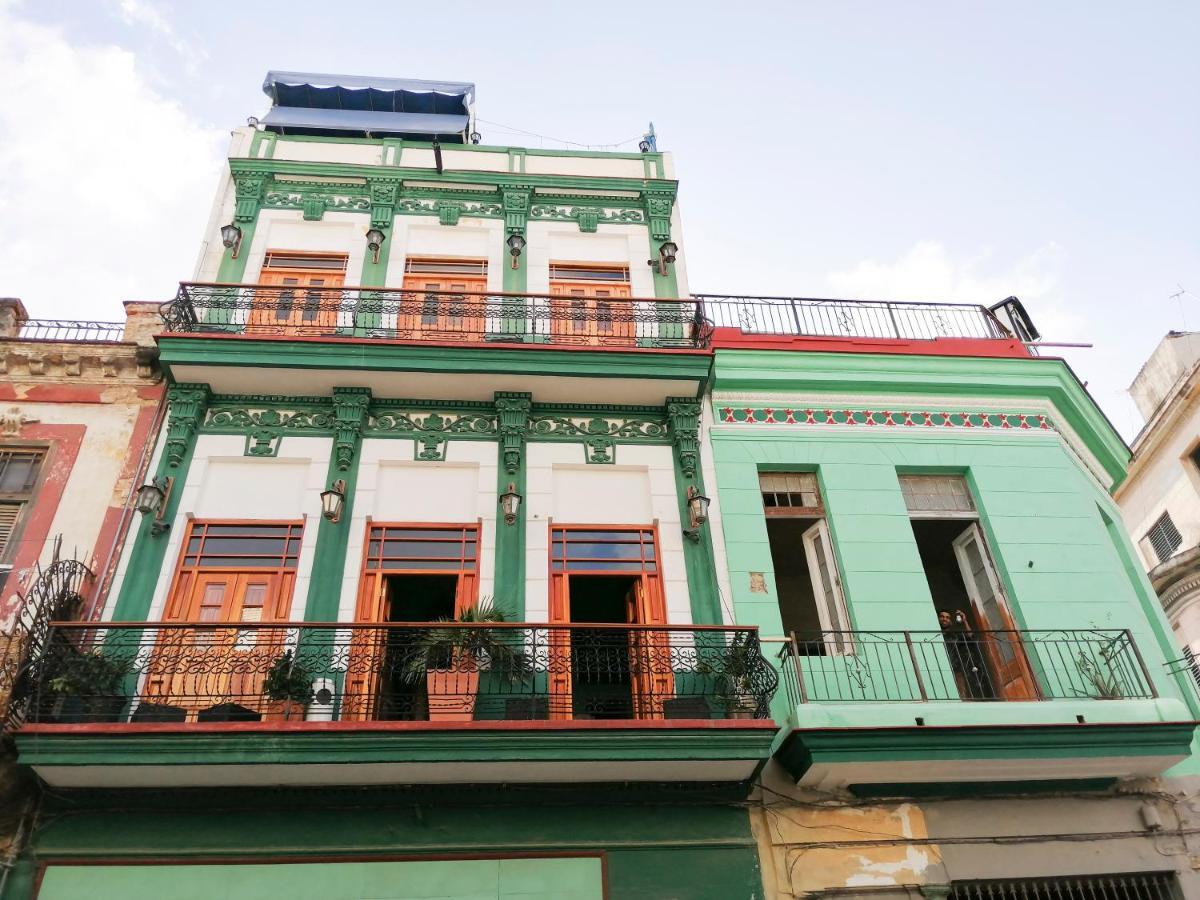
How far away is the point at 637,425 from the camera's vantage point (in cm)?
1166

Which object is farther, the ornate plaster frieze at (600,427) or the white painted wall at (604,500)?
the ornate plaster frieze at (600,427)

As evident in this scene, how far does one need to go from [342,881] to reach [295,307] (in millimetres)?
6814

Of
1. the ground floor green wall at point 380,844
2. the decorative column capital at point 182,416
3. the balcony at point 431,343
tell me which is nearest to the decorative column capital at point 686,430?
the balcony at point 431,343

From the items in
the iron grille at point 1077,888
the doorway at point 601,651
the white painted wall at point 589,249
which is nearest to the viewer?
the iron grille at point 1077,888

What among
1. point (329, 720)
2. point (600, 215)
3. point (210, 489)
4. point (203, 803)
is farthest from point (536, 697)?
point (600, 215)

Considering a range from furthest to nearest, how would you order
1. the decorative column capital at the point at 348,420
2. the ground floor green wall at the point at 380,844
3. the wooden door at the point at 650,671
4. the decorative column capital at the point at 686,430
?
the decorative column capital at the point at 686,430 → the decorative column capital at the point at 348,420 → the wooden door at the point at 650,671 → the ground floor green wall at the point at 380,844

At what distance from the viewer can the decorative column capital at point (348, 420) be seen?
10789 mm

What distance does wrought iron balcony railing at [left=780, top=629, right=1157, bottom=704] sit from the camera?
31.8ft

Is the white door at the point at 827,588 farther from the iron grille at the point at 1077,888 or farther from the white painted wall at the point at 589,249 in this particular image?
the white painted wall at the point at 589,249

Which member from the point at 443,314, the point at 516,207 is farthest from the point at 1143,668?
the point at 516,207

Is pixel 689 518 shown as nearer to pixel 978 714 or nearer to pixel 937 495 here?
pixel 937 495

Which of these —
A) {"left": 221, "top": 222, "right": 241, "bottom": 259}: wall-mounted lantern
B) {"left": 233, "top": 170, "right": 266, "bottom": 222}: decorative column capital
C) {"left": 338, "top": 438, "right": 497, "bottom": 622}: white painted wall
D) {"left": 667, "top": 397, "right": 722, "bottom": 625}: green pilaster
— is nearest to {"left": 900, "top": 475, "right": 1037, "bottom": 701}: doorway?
{"left": 667, "top": 397, "right": 722, "bottom": 625}: green pilaster

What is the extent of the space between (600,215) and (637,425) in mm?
4055

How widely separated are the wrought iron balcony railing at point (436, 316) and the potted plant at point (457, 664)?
162 inches
